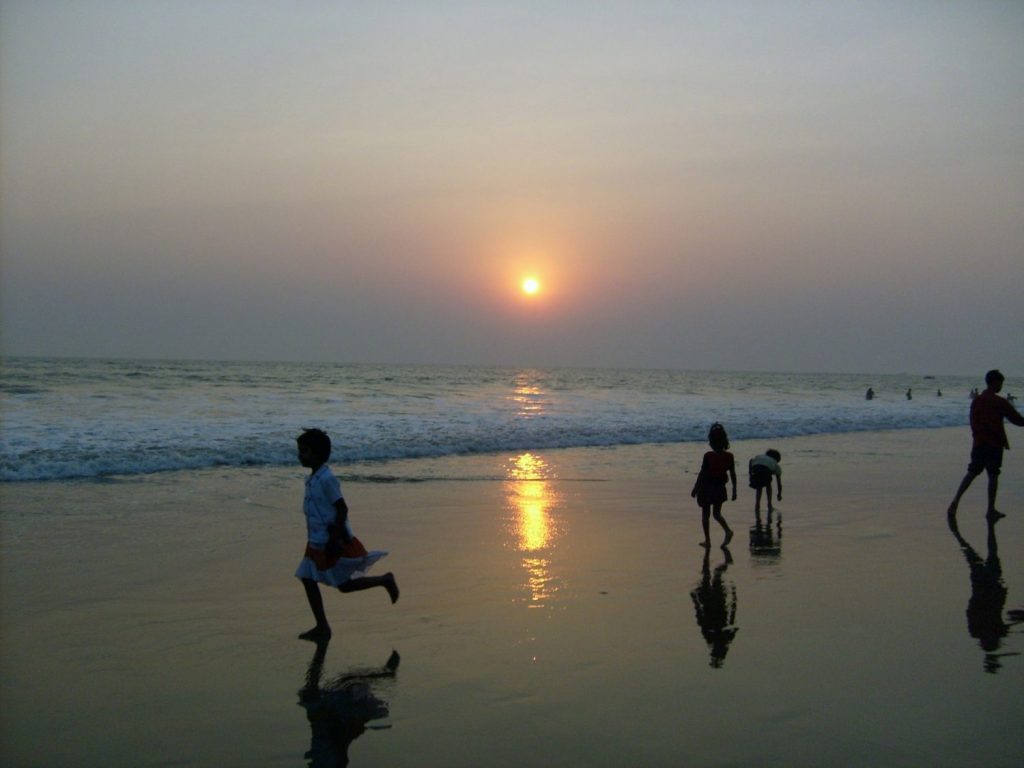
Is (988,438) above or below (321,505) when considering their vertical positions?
above

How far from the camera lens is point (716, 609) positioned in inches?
264

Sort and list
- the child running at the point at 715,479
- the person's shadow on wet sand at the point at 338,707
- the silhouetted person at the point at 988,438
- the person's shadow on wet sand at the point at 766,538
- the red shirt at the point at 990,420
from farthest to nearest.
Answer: the red shirt at the point at 990,420 → the silhouetted person at the point at 988,438 → the child running at the point at 715,479 → the person's shadow on wet sand at the point at 766,538 → the person's shadow on wet sand at the point at 338,707

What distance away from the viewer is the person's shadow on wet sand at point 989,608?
5726 mm

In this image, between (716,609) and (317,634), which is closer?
(317,634)

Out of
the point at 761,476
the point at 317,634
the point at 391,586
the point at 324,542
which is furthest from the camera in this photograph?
the point at 761,476

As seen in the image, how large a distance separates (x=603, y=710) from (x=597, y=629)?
1.48 meters

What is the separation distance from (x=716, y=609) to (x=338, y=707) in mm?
3200

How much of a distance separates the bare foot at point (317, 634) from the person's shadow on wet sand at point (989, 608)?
4.26 meters

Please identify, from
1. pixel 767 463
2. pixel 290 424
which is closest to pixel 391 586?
pixel 767 463

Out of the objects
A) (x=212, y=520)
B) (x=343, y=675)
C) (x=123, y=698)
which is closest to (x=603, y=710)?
(x=343, y=675)

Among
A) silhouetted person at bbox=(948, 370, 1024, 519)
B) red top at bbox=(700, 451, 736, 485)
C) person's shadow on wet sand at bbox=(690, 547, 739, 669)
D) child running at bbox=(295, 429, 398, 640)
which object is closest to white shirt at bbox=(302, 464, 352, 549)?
child running at bbox=(295, 429, 398, 640)

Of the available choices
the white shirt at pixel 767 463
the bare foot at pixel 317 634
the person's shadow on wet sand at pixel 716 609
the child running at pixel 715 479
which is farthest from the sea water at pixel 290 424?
the person's shadow on wet sand at pixel 716 609

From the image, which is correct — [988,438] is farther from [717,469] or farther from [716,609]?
[716,609]

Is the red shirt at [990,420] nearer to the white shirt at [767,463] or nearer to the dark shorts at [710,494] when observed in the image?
the white shirt at [767,463]
